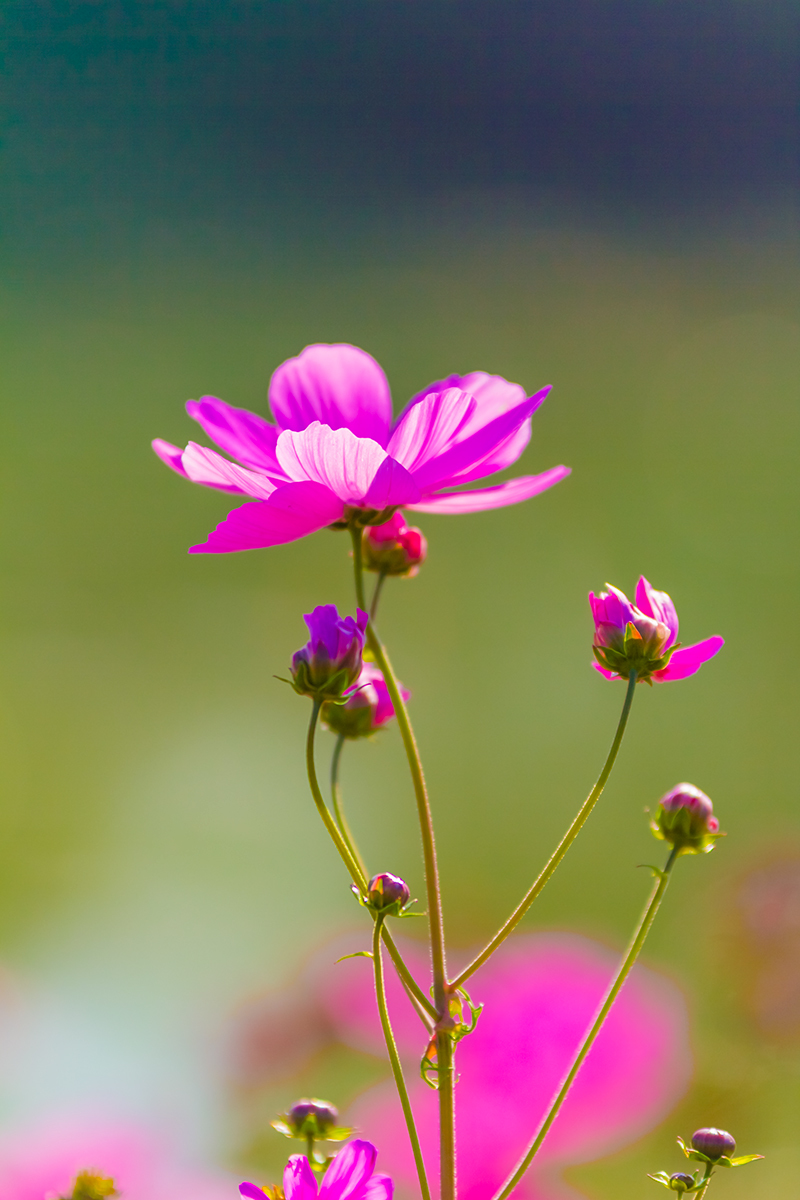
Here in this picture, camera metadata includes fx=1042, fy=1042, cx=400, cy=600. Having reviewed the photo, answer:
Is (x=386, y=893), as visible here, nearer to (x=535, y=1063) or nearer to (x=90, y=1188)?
(x=90, y=1188)

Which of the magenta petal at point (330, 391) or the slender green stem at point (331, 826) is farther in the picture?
the magenta petal at point (330, 391)

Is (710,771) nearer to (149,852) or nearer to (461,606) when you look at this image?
(461,606)

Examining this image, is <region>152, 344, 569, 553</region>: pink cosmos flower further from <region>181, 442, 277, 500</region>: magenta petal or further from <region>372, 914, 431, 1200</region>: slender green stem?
<region>372, 914, 431, 1200</region>: slender green stem

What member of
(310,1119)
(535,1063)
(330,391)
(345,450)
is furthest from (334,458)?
(535,1063)

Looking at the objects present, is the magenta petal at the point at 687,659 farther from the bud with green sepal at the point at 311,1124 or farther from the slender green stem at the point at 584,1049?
the bud with green sepal at the point at 311,1124

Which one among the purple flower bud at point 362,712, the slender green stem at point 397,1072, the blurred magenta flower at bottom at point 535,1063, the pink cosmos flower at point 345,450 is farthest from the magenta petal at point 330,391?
the blurred magenta flower at bottom at point 535,1063

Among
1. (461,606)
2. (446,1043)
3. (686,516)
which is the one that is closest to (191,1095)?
(446,1043)
